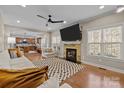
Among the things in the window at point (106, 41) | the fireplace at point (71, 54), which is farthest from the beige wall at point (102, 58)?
the fireplace at point (71, 54)

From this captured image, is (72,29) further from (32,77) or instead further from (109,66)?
(32,77)

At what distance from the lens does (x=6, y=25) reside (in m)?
5.93

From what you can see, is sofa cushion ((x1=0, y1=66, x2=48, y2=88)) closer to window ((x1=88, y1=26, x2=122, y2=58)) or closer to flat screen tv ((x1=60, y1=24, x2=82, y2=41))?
window ((x1=88, y1=26, x2=122, y2=58))

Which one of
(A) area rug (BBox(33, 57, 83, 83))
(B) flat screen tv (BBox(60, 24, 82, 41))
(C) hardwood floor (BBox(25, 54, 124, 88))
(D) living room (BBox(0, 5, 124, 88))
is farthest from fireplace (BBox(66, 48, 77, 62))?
(C) hardwood floor (BBox(25, 54, 124, 88))

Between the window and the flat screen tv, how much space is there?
57 centimetres

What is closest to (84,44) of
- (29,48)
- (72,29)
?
(72,29)

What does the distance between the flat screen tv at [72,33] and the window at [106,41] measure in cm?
57

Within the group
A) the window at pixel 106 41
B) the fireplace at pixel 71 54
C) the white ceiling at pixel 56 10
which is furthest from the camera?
the fireplace at pixel 71 54

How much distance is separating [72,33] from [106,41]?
191cm

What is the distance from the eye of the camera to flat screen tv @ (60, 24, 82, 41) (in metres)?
4.88

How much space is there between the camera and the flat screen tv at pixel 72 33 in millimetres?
4883

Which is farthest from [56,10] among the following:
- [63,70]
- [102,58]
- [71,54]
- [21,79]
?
[21,79]

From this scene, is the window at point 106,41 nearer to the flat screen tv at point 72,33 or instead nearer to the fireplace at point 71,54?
the flat screen tv at point 72,33

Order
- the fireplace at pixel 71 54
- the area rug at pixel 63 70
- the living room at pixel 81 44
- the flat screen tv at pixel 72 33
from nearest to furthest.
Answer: the living room at pixel 81 44
the area rug at pixel 63 70
the flat screen tv at pixel 72 33
the fireplace at pixel 71 54
